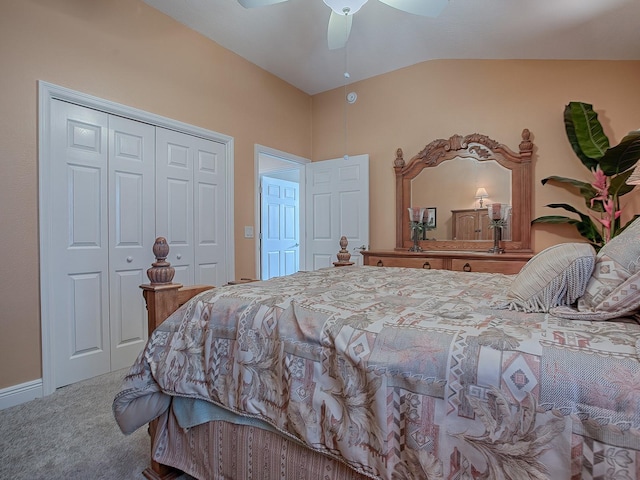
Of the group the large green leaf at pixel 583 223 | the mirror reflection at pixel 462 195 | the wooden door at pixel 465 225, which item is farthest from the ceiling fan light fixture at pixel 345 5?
the large green leaf at pixel 583 223

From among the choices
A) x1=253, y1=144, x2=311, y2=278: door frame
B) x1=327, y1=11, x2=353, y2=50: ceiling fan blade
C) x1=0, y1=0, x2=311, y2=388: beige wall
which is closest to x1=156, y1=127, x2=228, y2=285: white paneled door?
x1=0, y1=0, x2=311, y2=388: beige wall

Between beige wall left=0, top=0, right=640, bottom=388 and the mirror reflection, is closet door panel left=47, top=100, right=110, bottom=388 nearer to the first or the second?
beige wall left=0, top=0, right=640, bottom=388

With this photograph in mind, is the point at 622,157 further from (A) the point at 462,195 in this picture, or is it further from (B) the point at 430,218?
(B) the point at 430,218

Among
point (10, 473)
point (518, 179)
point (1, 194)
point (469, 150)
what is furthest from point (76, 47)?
point (518, 179)

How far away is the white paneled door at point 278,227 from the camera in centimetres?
544

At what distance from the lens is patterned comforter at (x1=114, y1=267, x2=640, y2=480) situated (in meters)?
0.66

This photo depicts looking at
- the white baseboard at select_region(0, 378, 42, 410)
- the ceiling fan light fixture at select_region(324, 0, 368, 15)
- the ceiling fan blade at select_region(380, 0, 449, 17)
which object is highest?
the ceiling fan light fixture at select_region(324, 0, 368, 15)

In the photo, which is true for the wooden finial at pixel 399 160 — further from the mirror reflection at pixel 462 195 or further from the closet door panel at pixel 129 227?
the closet door panel at pixel 129 227

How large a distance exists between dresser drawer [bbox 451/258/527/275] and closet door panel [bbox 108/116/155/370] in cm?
279

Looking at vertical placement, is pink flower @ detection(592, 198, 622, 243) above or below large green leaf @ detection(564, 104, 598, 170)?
below

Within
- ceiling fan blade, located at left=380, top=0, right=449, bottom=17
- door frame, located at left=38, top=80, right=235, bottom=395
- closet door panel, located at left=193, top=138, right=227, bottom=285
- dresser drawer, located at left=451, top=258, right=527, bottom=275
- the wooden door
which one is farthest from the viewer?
the wooden door

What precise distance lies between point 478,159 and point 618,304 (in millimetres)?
2930

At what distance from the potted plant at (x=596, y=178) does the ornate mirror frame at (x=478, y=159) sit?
0.18 metres

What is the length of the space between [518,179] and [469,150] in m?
0.57
